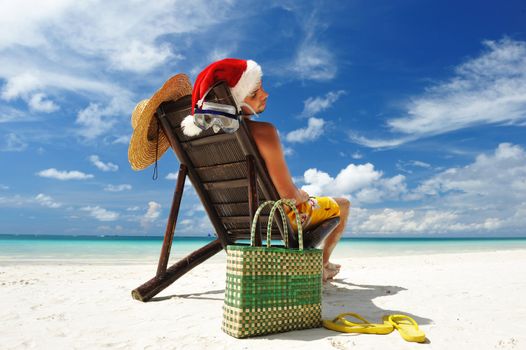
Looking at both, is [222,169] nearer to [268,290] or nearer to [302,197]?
[302,197]

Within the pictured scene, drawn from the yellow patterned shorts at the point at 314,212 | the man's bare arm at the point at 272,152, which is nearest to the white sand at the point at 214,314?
the yellow patterned shorts at the point at 314,212

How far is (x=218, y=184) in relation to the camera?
4090 mm

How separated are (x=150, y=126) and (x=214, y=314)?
194 centimetres

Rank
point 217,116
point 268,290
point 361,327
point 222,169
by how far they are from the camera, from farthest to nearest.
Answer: point 222,169 → point 217,116 → point 361,327 → point 268,290

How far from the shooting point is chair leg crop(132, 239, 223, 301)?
3.97 m

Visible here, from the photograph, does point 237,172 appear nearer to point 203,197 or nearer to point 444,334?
point 203,197

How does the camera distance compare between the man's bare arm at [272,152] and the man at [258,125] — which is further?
the man's bare arm at [272,152]

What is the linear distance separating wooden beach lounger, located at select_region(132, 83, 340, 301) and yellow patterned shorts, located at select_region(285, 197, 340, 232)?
6 centimetres

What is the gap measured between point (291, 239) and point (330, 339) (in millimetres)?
915

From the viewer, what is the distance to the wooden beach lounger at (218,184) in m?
3.34

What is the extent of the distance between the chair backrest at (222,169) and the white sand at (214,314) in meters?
0.82

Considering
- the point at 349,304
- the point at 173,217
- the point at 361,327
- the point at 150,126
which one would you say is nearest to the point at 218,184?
the point at 173,217

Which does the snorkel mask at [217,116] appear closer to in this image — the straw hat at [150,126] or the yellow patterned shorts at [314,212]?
the straw hat at [150,126]

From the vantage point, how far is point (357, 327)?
2.67 meters
